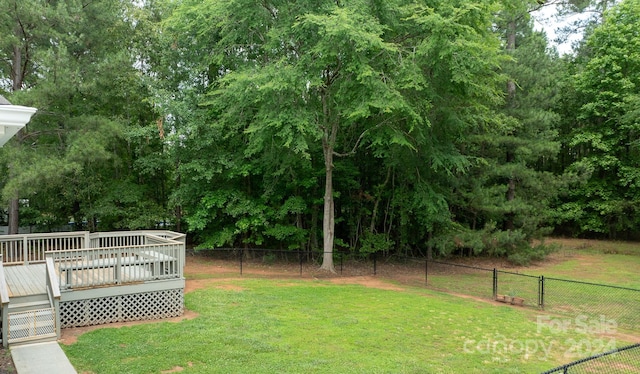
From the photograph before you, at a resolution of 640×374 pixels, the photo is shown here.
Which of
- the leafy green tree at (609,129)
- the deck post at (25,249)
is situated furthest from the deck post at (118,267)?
the leafy green tree at (609,129)

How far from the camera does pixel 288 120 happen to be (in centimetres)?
1373

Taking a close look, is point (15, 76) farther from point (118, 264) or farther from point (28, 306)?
point (28, 306)

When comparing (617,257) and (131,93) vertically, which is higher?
(131,93)

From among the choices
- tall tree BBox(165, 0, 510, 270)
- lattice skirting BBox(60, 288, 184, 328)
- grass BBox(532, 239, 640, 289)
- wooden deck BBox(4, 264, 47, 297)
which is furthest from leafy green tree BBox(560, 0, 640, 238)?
wooden deck BBox(4, 264, 47, 297)

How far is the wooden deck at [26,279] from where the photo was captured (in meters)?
8.47

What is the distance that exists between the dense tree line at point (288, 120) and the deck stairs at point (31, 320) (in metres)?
7.56

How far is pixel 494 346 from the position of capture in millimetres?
7824

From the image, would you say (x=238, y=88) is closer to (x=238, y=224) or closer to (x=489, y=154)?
(x=238, y=224)

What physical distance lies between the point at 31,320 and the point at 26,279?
2.10 metres

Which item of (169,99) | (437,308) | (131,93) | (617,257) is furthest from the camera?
(617,257)

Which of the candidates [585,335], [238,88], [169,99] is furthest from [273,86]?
[585,335]

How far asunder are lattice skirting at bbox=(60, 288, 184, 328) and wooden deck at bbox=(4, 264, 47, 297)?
72cm

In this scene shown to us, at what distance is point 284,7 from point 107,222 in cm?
1377

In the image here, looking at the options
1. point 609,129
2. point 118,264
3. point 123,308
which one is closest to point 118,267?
point 118,264
